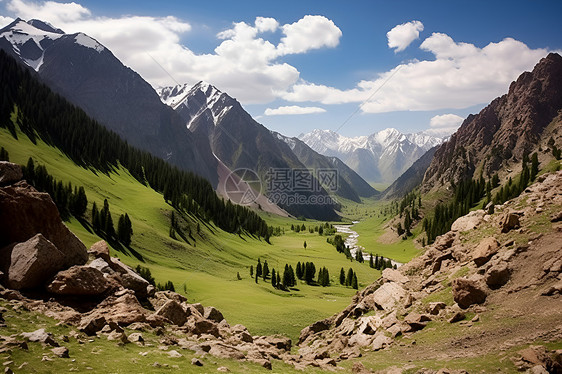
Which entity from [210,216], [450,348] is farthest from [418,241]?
[450,348]

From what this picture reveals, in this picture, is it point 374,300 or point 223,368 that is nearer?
point 223,368

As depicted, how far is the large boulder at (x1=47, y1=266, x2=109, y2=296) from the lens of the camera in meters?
21.1

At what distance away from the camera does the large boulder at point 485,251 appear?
26.8 metres

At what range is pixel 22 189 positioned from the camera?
2334 centimetres

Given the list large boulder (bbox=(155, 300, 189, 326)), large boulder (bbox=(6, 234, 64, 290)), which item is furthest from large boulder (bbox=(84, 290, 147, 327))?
large boulder (bbox=(6, 234, 64, 290))

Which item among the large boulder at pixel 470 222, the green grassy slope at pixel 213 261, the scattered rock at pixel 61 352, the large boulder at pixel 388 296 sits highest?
the large boulder at pixel 470 222

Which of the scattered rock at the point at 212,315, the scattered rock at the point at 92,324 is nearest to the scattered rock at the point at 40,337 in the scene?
the scattered rock at the point at 92,324

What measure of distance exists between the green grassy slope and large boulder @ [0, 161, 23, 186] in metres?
31.7

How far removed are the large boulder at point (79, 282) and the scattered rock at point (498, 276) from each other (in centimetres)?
2839

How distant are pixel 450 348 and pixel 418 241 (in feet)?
579

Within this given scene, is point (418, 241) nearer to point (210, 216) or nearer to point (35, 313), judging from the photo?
point (210, 216)

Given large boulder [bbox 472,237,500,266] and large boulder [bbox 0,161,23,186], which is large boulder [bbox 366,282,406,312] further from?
large boulder [bbox 0,161,23,186]

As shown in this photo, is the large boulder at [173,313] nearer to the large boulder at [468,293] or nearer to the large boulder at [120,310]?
the large boulder at [120,310]

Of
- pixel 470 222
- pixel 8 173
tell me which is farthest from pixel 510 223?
pixel 8 173
